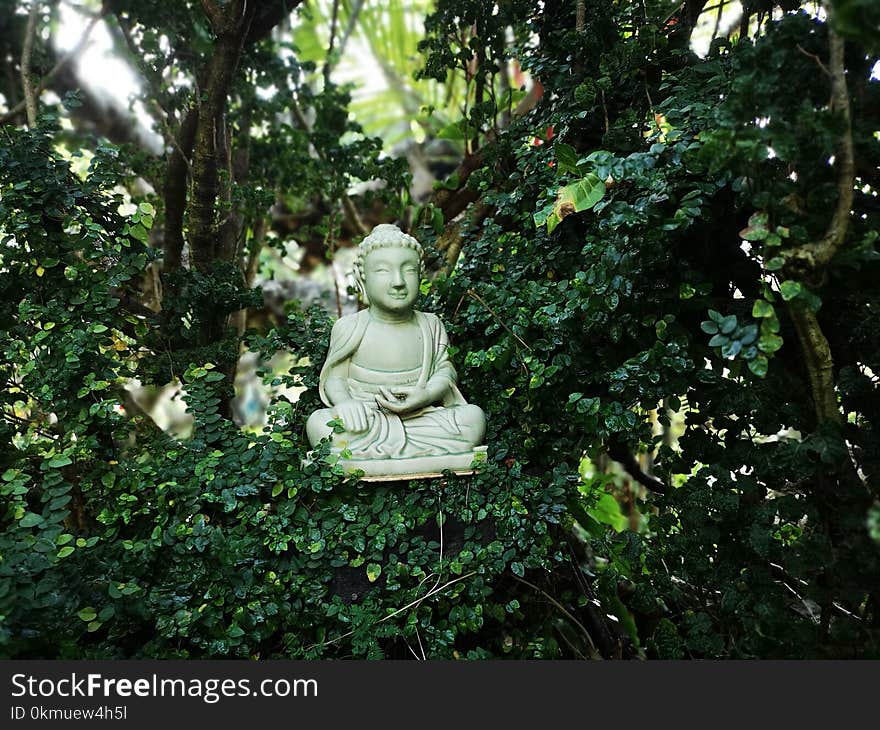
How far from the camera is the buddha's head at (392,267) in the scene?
3.15m

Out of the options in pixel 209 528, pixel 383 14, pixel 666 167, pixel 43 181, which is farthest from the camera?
pixel 383 14

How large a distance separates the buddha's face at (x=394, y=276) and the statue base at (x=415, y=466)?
69 centimetres

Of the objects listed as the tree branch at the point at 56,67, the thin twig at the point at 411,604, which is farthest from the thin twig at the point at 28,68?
the thin twig at the point at 411,604

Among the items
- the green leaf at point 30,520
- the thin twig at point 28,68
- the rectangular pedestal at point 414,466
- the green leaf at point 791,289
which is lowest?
the rectangular pedestal at point 414,466

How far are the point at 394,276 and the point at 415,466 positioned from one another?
32.1 inches

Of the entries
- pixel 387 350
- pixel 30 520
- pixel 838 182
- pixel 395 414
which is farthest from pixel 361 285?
pixel 838 182

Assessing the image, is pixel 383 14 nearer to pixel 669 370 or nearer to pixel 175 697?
pixel 669 370

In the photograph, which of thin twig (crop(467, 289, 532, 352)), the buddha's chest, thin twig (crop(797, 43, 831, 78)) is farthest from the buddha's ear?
thin twig (crop(797, 43, 831, 78))

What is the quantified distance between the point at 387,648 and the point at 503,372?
3.97 feet

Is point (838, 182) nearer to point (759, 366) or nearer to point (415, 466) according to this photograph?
point (759, 366)

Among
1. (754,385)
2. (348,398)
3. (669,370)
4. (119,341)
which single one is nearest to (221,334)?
(119,341)

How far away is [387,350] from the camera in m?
3.21

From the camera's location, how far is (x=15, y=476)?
8.32 ft

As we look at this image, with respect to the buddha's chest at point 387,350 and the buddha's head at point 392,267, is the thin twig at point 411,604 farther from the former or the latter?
the buddha's head at point 392,267
